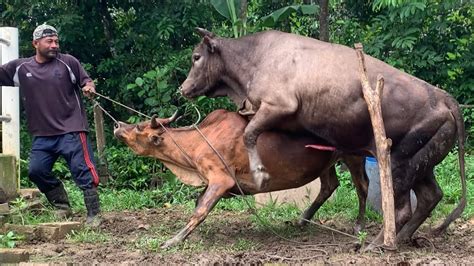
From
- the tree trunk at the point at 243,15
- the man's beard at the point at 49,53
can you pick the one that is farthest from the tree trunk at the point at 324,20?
the man's beard at the point at 49,53

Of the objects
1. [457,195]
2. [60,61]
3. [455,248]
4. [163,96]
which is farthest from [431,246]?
[163,96]

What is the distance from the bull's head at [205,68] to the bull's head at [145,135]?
331 mm

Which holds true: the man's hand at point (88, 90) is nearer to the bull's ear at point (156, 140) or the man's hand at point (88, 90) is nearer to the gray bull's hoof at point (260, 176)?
the bull's ear at point (156, 140)

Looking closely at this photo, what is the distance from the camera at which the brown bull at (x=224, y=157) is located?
266 inches

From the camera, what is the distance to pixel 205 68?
7148 millimetres

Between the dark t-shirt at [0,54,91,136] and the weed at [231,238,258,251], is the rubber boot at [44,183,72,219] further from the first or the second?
the weed at [231,238,258,251]

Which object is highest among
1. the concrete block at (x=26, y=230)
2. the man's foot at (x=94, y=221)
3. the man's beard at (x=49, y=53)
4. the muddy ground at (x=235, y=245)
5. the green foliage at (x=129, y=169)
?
the man's beard at (x=49, y=53)

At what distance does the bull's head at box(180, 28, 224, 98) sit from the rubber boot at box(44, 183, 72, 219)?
5.41 feet

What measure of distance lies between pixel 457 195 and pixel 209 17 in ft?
16.1

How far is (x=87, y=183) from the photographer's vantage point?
24.0 feet

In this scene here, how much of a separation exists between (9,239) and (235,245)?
1.93 meters

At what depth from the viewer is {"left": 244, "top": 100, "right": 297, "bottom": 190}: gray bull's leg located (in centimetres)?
629

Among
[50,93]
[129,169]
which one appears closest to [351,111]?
[50,93]

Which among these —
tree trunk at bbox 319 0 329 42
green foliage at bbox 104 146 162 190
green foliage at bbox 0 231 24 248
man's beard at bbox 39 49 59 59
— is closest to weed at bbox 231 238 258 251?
green foliage at bbox 0 231 24 248
